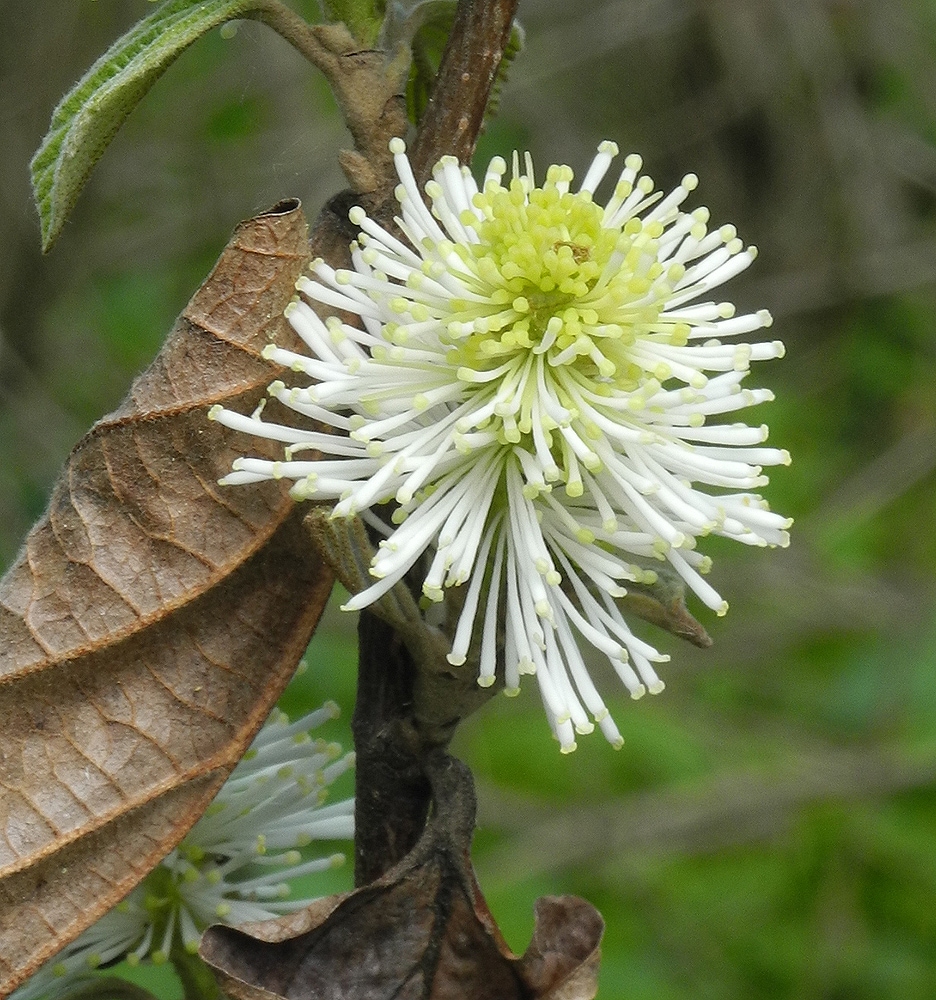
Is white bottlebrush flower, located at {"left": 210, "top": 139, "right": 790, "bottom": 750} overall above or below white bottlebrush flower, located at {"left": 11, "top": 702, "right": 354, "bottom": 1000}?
above

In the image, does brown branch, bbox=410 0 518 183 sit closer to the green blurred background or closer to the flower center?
the flower center

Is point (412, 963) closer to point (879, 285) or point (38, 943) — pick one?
point (38, 943)

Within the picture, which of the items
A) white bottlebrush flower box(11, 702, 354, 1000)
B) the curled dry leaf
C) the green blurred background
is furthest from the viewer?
the green blurred background

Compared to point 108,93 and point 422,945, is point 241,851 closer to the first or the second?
point 422,945

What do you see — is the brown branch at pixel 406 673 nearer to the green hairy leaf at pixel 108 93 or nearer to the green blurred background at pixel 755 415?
the green hairy leaf at pixel 108 93

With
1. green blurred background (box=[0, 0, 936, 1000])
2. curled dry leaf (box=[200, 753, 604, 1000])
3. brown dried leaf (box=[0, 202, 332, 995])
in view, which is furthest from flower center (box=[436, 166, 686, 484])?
green blurred background (box=[0, 0, 936, 1000])

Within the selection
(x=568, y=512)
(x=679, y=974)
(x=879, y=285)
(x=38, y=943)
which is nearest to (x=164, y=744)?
(x=38, y=943)

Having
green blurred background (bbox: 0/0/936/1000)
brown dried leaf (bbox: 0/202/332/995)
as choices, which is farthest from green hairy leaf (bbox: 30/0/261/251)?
green blurred background (bbox: 0/0/936/1000)

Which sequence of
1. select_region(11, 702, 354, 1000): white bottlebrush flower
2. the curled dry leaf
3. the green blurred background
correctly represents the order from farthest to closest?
the green blurred background < select_region(11, 702, 354, 1000): white bottlebrush flower < the curled dry leaf

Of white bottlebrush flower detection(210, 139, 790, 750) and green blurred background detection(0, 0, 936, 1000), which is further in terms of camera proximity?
green blurred background detection(0, 0, 936, 1000)
